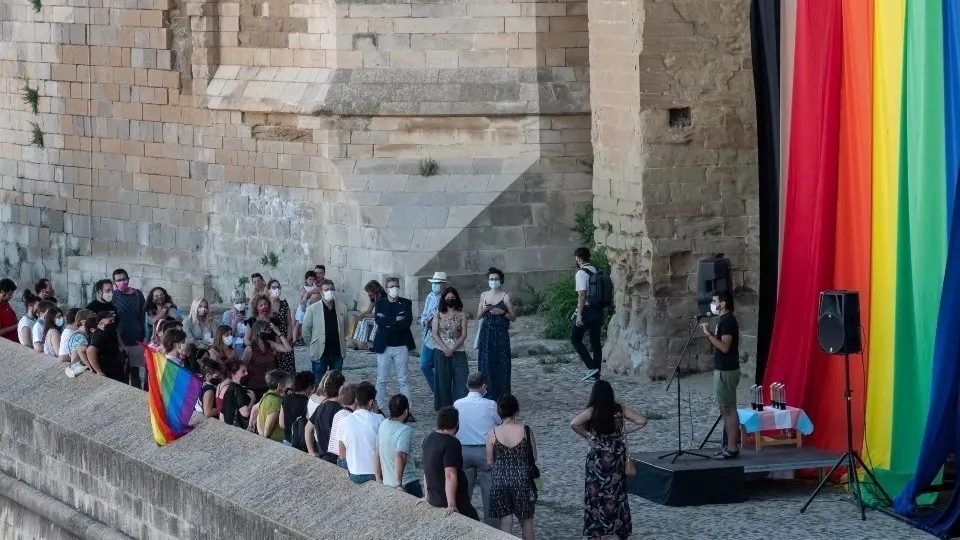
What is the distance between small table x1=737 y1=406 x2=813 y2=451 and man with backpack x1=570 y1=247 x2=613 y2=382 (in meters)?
3.66

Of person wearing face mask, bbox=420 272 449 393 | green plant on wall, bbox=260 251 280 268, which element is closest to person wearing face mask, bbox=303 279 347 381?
person wearing face mask, bbox=420 272 449 393

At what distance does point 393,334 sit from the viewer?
52.8 feet

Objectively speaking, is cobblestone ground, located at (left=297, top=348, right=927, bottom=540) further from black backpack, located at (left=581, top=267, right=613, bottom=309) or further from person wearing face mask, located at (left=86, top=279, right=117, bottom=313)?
person wearing face mask, located at (left=86, top=279, right=117, bottom=313)

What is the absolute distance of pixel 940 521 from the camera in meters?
12.1

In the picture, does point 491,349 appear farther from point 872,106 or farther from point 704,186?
point 872,106

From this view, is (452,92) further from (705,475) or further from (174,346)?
(705,475)

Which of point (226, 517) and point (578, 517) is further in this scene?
point (578, 517)

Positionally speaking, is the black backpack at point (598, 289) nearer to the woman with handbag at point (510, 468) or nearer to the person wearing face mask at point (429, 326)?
the person wearing face mask at point (429, 326)

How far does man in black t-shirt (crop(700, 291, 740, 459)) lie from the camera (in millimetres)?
13453

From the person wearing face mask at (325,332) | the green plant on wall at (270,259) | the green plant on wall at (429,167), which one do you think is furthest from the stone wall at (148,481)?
the green plant on wall at (270,259)

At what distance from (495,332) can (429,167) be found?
499 cm

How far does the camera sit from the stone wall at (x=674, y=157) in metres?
17.1

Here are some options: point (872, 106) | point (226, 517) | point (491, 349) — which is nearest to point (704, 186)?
point (491, 349)

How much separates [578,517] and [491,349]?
350cm
